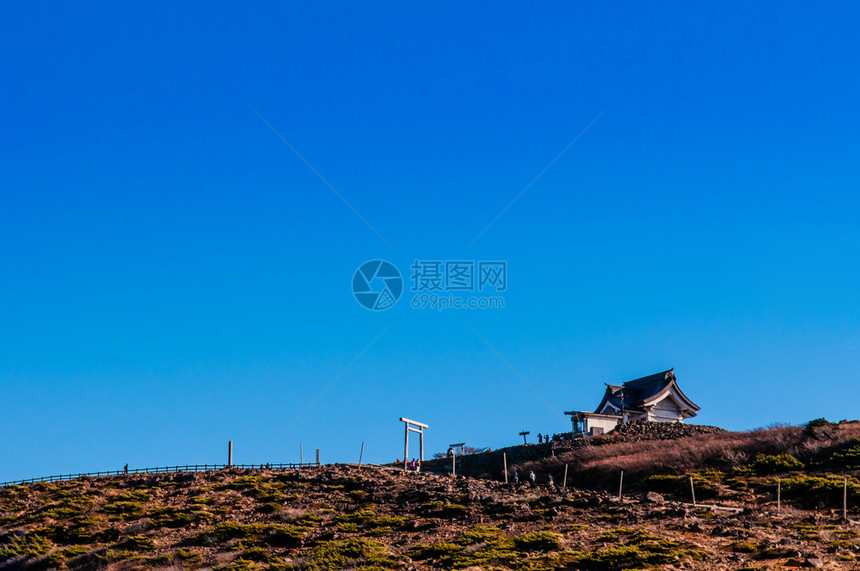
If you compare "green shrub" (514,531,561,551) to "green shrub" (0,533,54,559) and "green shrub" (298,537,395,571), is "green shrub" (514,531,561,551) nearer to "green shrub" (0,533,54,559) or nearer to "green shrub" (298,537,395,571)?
"green shrub" (298,537,395,571)

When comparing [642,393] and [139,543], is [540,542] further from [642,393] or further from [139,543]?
[642,393]

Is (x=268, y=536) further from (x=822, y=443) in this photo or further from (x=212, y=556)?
(x=822, y=443)

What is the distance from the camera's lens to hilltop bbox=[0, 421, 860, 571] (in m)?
29.1

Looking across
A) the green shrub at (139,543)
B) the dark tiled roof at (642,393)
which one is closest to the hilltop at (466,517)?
the green shrub at (139,543)

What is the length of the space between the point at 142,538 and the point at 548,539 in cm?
1723

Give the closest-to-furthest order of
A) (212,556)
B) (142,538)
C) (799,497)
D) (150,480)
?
(212,556) < (142,538) < (799,497) < (150,480)

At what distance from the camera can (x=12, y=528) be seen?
125 ft

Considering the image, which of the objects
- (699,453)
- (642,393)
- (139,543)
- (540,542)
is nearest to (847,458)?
(699,453)

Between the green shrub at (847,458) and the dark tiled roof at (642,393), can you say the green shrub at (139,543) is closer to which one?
the green shrub at (847,458)

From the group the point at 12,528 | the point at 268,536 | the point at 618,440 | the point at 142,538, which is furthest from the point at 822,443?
the point at 12,528

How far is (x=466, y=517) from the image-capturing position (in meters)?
34.9

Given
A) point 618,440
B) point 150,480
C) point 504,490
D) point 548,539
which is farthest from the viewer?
point 618,440

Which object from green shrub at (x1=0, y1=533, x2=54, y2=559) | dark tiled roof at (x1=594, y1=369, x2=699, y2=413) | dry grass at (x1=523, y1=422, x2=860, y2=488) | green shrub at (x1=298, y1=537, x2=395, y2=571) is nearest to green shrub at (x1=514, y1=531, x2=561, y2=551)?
green shrub at (x1=298, y1=537, x2=395, y2=571)

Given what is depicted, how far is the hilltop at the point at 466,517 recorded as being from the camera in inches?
1145
